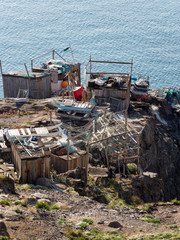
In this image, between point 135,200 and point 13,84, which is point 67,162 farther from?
point 13,84

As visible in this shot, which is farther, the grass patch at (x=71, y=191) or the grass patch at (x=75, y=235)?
the grass patch at (x=71, y=191)

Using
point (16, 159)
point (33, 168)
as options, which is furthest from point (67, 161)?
point (33, 168)

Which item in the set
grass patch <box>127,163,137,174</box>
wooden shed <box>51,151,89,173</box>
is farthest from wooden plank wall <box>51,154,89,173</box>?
grass patch <box>127,163,137,174</box>

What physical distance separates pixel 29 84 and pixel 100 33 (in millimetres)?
62306

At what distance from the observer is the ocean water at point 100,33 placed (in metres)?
85.1

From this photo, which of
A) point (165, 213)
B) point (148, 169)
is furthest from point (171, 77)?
point (165, 213)

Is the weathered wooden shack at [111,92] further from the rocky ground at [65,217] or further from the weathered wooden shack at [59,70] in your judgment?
the rocky ground at [65,217]

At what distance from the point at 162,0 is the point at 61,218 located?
425 feet

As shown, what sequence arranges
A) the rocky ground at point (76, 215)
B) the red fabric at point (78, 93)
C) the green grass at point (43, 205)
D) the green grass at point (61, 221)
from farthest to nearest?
1. the red fabric at point (78, 93)
2. the green grass at point (43, 205)
3. the green grass at point (61, 221)
4. the rocky ground at point (76, 215)

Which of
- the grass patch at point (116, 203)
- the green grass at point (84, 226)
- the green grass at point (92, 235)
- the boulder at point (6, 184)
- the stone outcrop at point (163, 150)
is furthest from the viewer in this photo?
the stone outcrop at point (163, 150)

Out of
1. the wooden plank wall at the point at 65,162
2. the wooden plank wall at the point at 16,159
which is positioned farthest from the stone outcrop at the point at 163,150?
the wooden plank wall at the point at 16,159

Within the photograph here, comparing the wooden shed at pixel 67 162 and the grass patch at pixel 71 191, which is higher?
the wooden shed at pixel 67 162

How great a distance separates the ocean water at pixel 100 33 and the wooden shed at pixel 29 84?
3626 cm

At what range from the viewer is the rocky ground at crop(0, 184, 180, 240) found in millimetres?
14586
